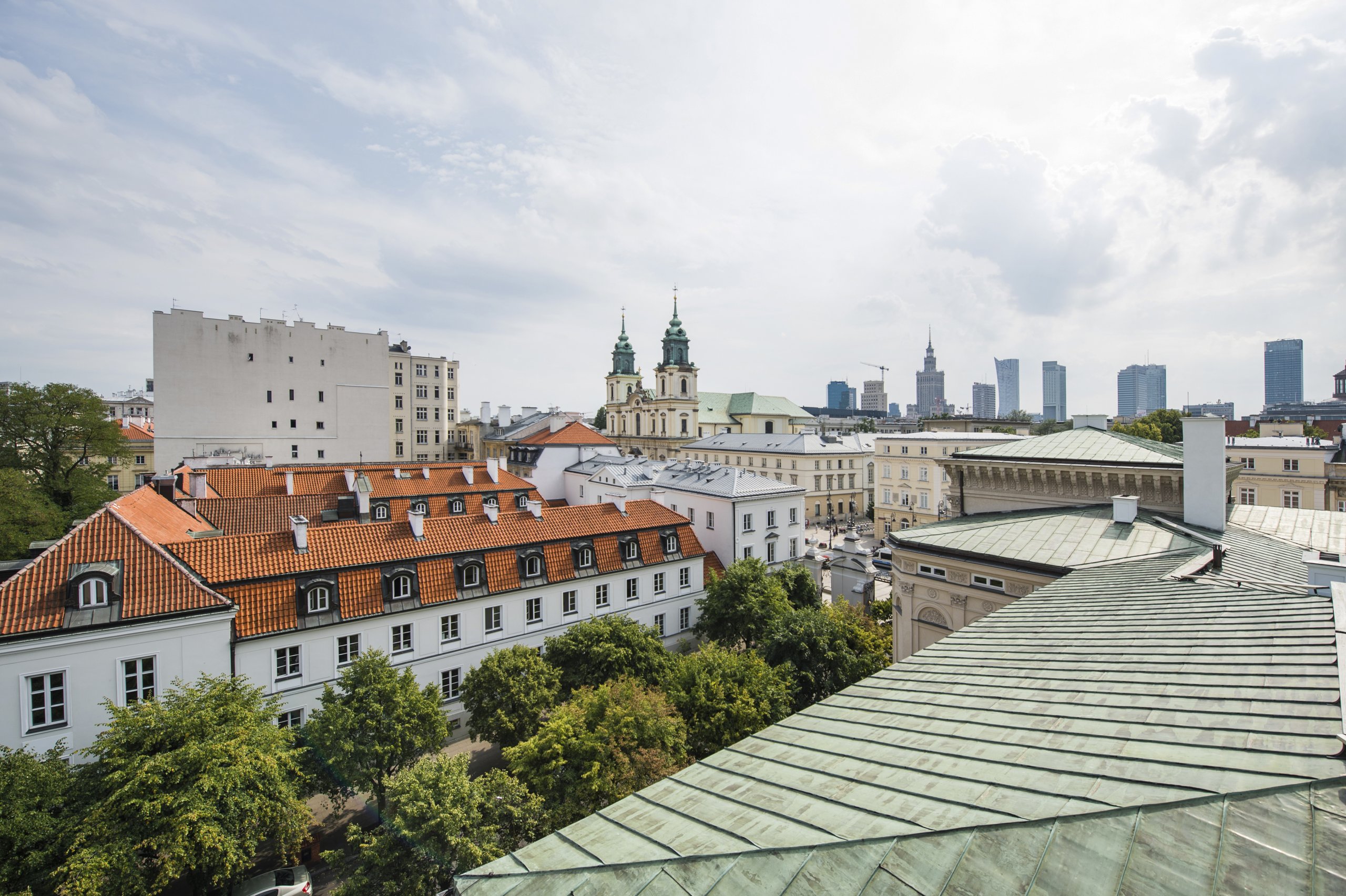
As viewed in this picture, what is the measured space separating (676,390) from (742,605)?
244ft

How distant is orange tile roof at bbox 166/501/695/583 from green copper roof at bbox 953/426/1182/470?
51.2 feet

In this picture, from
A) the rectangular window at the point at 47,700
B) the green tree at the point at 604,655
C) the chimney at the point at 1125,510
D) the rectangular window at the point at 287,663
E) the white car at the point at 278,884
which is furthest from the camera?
the green tree at the point at 604,655

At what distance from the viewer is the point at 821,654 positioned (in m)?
Answer: 20.7

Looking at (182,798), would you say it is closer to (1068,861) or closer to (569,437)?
(1068,861)

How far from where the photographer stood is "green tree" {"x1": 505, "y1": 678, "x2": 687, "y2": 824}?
14391 mm

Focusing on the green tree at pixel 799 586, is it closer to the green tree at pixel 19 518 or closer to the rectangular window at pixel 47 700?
the rectangular window at pixel 47 700

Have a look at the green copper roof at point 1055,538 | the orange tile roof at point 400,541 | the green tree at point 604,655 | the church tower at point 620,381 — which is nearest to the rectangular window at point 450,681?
the orange tile roof at point 400,541

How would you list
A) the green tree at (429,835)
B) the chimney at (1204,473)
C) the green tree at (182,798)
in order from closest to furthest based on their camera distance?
the green tree at (182,798) → the green tree at (429,835) → the chimney at (1204,473)

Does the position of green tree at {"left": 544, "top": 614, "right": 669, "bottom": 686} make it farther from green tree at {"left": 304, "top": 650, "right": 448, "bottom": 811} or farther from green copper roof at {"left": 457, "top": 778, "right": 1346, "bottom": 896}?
green copper roof at {"left": 457, "top": 778, "right": 1346, "bottom": 896}

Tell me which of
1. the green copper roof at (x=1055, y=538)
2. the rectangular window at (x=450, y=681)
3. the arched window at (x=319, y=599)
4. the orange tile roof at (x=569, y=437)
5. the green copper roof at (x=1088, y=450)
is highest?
the orange tile roof at (x=569, y=437)

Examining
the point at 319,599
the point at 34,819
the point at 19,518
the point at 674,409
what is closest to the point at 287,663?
the point at 319,599

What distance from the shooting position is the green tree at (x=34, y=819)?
1167 cm

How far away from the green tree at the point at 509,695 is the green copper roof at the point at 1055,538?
12097mm

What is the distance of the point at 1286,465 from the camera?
137ft
